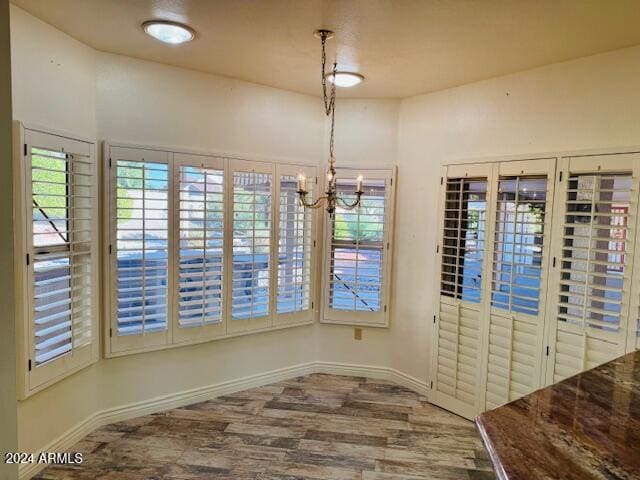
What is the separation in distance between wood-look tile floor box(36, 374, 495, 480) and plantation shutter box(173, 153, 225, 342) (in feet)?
2.36

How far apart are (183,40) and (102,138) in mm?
953

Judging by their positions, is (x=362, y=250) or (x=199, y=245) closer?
(x=199, y=245)

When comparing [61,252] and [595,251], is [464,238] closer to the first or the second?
[595,251]

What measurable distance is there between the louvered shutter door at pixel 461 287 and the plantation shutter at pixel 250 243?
5.06 feet

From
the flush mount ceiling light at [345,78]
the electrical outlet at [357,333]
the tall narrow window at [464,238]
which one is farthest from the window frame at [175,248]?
the tall narrow window at [464,238]

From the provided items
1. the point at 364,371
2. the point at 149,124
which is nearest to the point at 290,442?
the point at 364,371

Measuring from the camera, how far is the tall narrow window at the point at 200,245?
Answer: 3.52 m

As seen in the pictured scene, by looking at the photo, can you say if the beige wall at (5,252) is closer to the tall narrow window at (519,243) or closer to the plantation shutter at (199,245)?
the plantation shutter at (199,245)

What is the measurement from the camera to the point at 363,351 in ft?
14.7

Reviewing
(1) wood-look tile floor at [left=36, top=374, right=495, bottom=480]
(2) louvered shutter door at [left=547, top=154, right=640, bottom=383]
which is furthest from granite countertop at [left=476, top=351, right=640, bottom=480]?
(1) wood-look tile floor at [left=36, top=374, right=495, bottom=480]

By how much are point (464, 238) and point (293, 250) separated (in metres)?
1.54

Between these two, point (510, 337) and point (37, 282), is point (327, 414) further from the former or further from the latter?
point (37, 282)

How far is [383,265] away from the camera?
14.1 feet

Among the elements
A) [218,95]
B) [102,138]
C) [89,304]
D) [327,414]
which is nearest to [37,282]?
[89,304]
